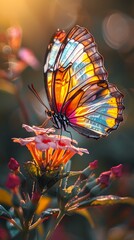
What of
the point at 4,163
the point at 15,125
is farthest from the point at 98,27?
the point at 4,163

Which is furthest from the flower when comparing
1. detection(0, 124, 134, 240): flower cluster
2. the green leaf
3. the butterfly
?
the butterfly

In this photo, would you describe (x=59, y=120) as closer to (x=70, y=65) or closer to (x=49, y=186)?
(x=70, y=65)

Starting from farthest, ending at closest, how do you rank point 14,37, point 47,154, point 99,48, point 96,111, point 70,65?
1. point 99,48
2. point 14,37
3. point 96,111
4. point 70,65
5. point 47,154

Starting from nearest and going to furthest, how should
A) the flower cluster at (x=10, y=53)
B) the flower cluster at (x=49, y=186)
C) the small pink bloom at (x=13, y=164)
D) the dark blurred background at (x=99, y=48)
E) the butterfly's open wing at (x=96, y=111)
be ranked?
the flower cluster at (x=49, y=186), the small pink bloom at (x=13, y=164), the butterfly's open wing at (x=96, y=111), the flower cluster at (x=10, y=53), the dark blurred background at (x=99, y=48)

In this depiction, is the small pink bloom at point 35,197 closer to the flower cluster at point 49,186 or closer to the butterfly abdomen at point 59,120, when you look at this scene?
the flower cluster at point 49,186

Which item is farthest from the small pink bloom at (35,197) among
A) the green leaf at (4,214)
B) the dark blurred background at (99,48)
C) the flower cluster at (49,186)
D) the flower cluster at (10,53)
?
the flower cluster at (10,53)

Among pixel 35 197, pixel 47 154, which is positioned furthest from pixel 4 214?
pixel 47 154
